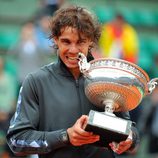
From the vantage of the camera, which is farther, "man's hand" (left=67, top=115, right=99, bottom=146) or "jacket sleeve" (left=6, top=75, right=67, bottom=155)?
"jacket sleeve" (left=6, top=75, right=67, bottom=155)

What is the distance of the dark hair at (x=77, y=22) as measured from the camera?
3.34m

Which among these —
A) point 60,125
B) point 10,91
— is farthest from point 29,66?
point 60,125

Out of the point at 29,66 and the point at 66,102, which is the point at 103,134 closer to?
the point at 66,102

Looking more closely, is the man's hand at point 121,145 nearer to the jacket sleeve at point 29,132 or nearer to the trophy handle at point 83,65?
the jacket sleeve at point 29,132

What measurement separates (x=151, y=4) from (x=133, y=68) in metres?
9.28

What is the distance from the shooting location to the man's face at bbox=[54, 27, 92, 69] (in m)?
3.32

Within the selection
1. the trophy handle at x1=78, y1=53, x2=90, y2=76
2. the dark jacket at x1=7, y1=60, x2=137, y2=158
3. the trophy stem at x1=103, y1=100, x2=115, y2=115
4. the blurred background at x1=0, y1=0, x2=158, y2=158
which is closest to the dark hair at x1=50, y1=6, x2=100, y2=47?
the trophy handle at x1=78, y1=53, x2=90, y2=76

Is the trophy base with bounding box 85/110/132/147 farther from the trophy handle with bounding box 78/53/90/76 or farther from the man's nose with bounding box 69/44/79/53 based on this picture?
the man's nose with bounding box 69/44/79/53

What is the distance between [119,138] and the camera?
122 inches

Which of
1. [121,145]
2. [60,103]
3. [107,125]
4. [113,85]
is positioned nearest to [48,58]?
[60,103]

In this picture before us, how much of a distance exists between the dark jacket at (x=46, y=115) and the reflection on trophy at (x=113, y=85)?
153mm

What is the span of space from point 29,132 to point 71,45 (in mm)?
523

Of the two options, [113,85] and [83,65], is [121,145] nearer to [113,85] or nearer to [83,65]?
[113,85]

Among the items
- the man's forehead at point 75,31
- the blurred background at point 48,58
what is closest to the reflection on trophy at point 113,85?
the man's forehead at point 75,31
